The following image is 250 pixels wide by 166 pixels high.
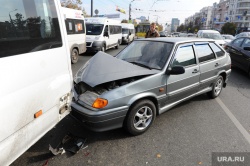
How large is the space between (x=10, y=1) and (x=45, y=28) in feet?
1.72

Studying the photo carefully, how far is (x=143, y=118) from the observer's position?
321cm

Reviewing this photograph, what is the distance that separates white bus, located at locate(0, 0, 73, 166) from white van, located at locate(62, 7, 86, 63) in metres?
7.40

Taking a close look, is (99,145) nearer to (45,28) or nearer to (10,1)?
(45,28)

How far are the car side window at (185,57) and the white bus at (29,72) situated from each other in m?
2.10

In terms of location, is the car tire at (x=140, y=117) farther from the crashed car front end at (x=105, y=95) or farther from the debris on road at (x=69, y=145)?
the debris on road at (x=69, y=145)

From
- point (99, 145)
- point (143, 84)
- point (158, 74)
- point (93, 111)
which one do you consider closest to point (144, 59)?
point (158, 74)

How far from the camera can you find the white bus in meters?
1.75

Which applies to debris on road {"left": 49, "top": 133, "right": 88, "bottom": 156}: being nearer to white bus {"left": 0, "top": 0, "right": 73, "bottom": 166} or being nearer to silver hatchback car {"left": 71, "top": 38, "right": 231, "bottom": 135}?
silver hatchback car {"left": 71, "top": 38, "right": 231, "bottom": 135}

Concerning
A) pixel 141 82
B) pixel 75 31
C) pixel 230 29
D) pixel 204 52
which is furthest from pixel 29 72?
pixel 230 29

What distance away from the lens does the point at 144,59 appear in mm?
3736

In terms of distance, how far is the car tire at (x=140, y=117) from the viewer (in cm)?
299

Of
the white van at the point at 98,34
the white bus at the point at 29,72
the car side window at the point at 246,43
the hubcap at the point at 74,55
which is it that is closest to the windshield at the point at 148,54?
Answer: the white bus at the point at 29,72

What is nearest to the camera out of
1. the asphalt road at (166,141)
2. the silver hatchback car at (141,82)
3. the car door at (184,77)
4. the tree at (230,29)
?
the asphalt road at (166,141)

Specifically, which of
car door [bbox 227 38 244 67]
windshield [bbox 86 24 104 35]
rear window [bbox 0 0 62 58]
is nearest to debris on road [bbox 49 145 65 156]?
rear window [bbox 0 0 62 58]
